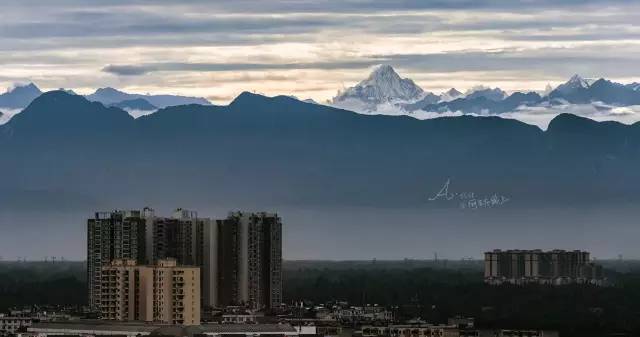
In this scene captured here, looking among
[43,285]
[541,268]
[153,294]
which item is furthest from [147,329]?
[541,268]

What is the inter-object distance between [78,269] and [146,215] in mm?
37526

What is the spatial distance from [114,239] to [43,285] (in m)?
23.1

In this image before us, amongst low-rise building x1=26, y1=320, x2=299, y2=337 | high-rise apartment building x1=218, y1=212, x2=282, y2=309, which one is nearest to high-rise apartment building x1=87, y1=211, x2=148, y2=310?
high-rise apartment building x1=218, y1=212, x2=282, y2=309

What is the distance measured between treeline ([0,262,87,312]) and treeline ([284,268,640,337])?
9.75m

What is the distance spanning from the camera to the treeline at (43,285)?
112 m

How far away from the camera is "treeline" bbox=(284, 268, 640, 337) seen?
347ft

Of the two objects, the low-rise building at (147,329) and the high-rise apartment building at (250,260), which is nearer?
the low-rise building at (147,329)

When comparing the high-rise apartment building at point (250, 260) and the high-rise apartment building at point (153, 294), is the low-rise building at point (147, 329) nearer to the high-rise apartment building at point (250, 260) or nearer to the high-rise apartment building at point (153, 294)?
the high-rise apartment building at point (153, 294)

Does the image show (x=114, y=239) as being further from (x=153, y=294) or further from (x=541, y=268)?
(x=541, y=268)

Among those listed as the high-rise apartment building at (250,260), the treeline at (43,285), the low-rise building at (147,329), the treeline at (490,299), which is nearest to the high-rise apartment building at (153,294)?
the low-rise building at (147,329)

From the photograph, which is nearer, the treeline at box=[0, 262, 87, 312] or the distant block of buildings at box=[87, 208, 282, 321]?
the distant block of buildings at box=[87, 208, 282, 321]

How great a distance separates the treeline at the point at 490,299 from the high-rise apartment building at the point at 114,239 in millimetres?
10509

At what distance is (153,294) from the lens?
77.8 m

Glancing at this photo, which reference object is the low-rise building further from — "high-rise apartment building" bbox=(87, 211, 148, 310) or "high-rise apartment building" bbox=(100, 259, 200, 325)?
"high-rise apartment building" bbox=(87, 211, 148, 310)
